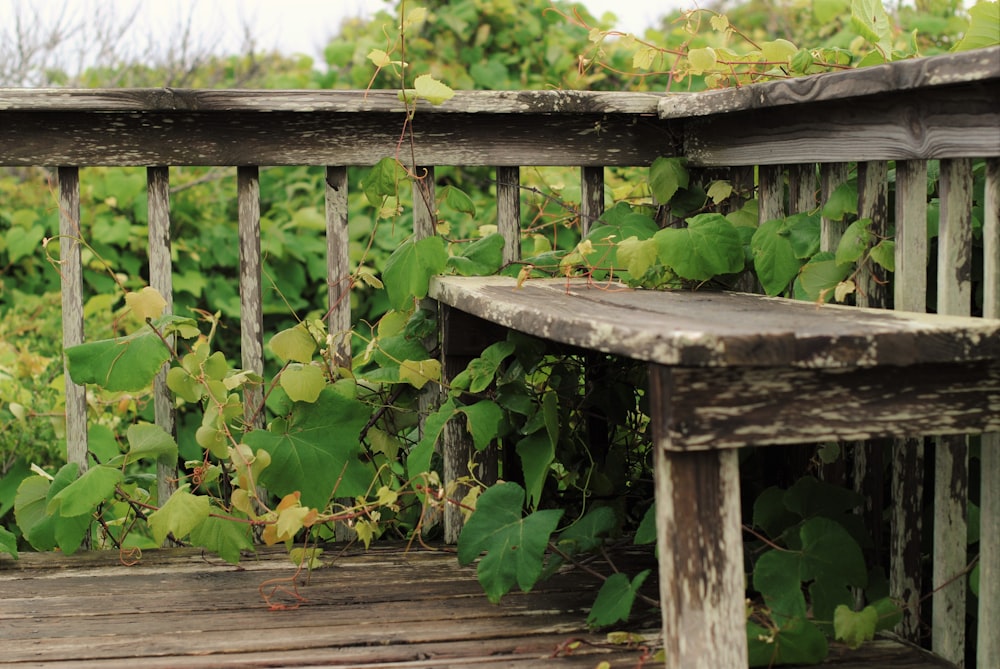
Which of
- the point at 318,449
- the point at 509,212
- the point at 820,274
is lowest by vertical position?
the point at 318,449

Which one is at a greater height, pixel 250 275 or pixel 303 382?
pixel 250 275

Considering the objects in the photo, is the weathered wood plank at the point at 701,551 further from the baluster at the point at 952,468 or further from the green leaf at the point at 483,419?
the green leaf at the point at 483,419

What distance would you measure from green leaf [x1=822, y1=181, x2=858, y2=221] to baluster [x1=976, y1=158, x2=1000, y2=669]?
32cm

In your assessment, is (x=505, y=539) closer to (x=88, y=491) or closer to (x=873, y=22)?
(x=88, y=491)

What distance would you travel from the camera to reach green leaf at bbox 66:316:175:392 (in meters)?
2.22

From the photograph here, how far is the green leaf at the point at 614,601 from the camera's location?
1.87 m

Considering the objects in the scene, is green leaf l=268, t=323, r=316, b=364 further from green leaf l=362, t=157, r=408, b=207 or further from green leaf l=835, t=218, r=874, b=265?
green leaf l=835, t=218, r=874, b=265

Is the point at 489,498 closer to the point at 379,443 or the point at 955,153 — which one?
the point at 379,443

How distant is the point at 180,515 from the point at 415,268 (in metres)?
0.67

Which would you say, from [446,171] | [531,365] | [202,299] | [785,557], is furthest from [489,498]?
[446,171]

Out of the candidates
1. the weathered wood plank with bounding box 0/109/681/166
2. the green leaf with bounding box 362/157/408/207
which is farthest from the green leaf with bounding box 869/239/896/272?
the green leaf with bounding box 362/157/408/207

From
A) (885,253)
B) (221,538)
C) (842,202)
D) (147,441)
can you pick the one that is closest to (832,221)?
(842,202)

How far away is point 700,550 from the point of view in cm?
144

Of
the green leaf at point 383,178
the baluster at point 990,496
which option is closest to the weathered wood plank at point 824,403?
the baluster at point 990,496
